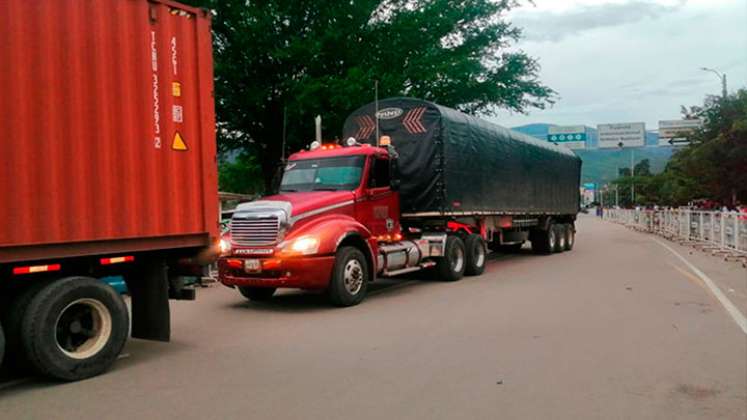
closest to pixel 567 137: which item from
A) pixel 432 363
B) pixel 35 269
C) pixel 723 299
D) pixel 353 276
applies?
pixel 723 299

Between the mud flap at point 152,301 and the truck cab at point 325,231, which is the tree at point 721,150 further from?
the mud flap at point 152,301

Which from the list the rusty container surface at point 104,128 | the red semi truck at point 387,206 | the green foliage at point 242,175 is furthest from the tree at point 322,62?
the rusty container surface at point 104,128

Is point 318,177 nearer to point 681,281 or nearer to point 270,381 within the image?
point 270,381

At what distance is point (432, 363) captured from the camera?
244 inches

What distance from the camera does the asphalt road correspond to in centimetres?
491

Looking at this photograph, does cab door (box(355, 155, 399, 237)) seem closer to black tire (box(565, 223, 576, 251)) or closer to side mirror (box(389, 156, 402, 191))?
side mirror (box(389, 156, 402, 191))

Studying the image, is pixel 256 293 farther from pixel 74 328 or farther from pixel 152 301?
pixel 74 328

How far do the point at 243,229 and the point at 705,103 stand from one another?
28443 millimetres

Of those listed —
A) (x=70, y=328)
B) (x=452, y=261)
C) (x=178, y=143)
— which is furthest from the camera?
(x=452, y=261)

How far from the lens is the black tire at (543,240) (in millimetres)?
20297

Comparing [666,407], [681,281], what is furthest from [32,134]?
[681,281]

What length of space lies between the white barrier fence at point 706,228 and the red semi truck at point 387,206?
5.65 metres

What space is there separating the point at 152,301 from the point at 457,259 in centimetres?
781

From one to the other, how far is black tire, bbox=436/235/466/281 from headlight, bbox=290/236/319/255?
13.8ft
